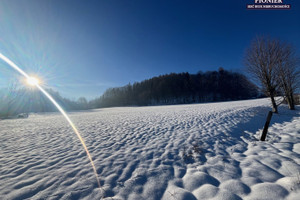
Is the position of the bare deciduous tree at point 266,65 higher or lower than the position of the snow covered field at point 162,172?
higher

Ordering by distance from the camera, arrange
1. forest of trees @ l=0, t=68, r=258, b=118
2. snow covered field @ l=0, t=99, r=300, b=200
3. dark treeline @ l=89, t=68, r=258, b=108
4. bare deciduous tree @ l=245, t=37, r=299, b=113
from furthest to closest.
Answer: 1. dark treeline @ l=89, t=68, r=258, b=108
2. forest of trees @ l=0, t=68, r=258, b=118
3. bare deciduous tree @ l=245, t=37, r=299, b=113
4. snow covered field @ l=0, t=99, r=300, b=200

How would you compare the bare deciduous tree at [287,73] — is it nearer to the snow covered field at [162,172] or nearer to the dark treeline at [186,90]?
the snow covered field at [162,172]

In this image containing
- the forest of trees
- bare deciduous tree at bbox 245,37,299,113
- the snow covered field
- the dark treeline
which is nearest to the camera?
the snow covered field

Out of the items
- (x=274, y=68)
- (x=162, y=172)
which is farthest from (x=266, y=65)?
(x=162, y=172)

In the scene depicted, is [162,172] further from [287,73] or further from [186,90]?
[186,90]

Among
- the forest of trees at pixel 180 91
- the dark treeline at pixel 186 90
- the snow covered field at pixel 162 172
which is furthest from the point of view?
the dark treeline at pixel 186 90

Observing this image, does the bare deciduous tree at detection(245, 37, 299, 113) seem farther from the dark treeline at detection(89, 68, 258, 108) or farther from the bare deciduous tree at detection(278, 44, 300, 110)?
the dark treeline at detection(89, 68, 258, 108)

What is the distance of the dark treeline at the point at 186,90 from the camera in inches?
2424

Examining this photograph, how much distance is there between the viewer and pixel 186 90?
6406cm

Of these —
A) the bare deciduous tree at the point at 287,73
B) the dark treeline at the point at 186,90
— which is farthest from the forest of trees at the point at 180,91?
the bare deciduous tree at the point at 287,73

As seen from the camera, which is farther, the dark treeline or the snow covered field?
the dark treeline

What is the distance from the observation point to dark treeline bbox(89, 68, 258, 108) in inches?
2424

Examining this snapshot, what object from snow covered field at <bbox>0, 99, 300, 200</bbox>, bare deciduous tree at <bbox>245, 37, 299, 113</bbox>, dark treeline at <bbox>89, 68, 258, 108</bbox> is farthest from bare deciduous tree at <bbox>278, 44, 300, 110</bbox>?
dark treeline at <bbox>89, 68, 258, 108</bbox>

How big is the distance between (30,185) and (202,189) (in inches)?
157
